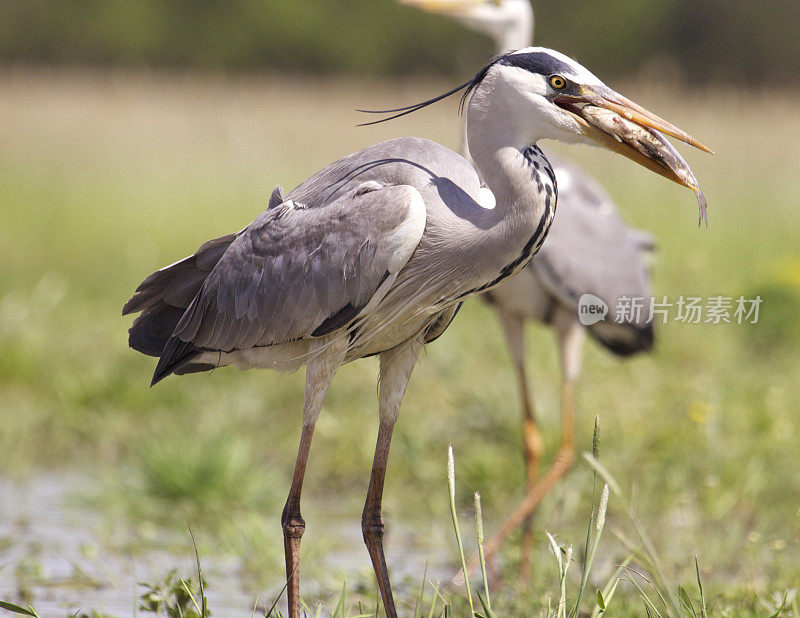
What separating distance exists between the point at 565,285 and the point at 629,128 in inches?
96.9

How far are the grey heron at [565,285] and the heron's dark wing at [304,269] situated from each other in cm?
192

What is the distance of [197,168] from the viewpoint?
44.2 feet

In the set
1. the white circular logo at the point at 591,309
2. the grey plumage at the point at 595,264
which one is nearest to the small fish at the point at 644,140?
the grey plumage at the point at 595,264

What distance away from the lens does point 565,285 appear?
535 cm

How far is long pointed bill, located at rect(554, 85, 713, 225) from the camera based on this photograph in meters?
2.91

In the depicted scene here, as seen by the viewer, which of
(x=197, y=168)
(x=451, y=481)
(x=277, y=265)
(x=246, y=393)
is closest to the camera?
(x=451, y=481)

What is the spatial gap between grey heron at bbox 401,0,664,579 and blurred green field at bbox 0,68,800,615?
0.94 ft

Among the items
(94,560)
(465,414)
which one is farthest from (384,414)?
(465,414)

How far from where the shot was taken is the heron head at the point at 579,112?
9.57 ft

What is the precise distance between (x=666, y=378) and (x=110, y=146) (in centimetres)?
926

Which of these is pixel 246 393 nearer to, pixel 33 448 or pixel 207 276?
pixel 33 448

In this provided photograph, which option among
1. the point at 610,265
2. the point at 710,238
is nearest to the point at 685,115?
the point at 710,238

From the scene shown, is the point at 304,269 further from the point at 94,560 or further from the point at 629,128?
the point at 94,560

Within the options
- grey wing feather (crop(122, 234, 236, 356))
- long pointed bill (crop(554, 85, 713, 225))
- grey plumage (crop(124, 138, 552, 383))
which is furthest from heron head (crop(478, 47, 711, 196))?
grey wing feather (crop(122, 234, 236, 356))
